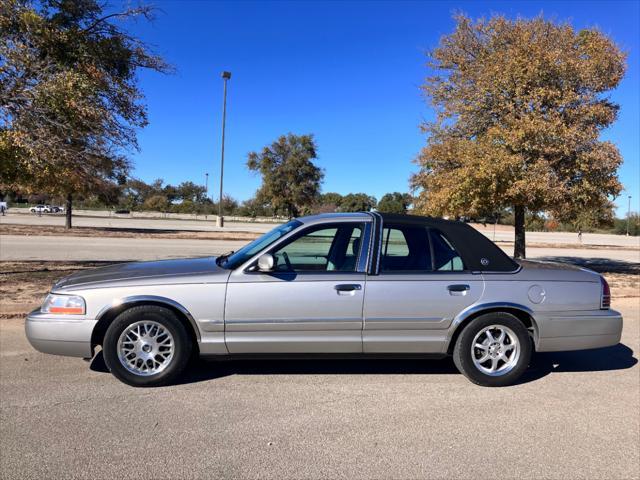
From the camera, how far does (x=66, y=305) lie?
4184mm

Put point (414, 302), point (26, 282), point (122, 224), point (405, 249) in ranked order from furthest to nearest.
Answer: point (122, 224) < point (26, 282) < point (405, 249) < point (414, 302)

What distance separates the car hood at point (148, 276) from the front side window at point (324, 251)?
0.60 meters

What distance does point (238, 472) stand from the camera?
2.96 m

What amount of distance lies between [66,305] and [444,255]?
347 cm

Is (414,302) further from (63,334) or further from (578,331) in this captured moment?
(63,334)

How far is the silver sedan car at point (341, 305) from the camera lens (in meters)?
4.20

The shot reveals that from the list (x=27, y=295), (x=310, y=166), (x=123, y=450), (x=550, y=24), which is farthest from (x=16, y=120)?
(x=310, y=166)

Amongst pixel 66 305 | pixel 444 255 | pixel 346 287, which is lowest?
pixel 66 305

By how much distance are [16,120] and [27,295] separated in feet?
9.34

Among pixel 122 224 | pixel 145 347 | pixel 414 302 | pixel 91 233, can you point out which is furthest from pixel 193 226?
pixel 414 302

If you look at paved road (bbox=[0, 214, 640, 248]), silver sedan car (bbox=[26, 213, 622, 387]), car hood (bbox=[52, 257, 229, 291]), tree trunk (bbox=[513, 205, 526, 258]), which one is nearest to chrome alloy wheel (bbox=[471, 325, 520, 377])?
silver sedan car (bbox=[26, 213, 622, 387])

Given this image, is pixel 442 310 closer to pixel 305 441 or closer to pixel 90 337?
pixel 305 441

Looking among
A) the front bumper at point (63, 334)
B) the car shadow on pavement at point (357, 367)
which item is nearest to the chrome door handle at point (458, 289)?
the car shadow on pavement at point (357, 367)

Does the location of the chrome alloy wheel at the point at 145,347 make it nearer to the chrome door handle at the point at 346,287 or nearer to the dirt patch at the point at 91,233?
the chrome door handle at the point at 346,287
